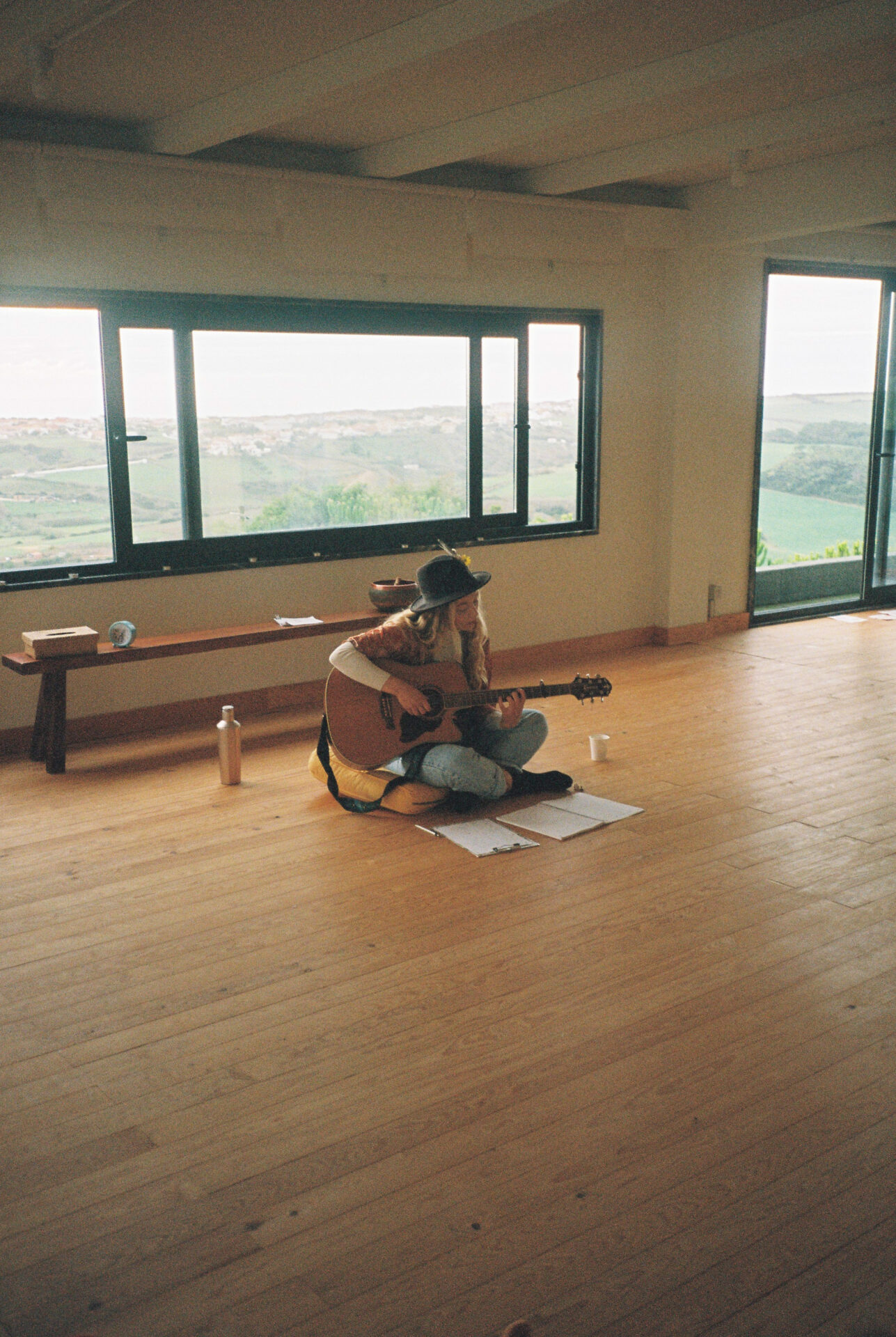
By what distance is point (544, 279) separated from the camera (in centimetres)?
670

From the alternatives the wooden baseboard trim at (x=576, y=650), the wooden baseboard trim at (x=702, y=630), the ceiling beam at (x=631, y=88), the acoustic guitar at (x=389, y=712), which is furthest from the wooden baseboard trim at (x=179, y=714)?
the ceiling beam at (x=631, y=88)

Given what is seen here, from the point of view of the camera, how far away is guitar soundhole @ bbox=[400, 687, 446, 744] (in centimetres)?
439

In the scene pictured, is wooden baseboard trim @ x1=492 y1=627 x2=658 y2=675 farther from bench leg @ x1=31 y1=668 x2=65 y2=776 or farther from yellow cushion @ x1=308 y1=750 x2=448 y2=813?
bench leg @ x1=31 y1=668 x2=65 y2=776

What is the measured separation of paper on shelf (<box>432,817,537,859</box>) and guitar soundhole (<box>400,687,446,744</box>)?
0.37 m

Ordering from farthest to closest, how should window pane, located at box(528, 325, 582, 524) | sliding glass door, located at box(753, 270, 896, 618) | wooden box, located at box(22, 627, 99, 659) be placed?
sliding glass door, located at box(753, 270, 896, 618), window pane, located at box(528, 325, 582, 524), wooden box, located at box(22, 627, 99, 659)

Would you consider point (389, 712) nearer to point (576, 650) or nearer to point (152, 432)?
point (152, 432)

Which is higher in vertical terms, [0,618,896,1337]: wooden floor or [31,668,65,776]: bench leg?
[31,668,65,776]: bench leg

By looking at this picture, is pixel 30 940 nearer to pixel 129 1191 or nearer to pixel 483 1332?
pixel 129 1191

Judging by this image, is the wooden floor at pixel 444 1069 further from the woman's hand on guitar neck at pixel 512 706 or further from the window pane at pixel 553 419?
the window pane at pixel 553 419

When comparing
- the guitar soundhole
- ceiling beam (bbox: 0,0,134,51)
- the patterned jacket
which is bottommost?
the guitar soundhole

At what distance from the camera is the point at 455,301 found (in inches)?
251

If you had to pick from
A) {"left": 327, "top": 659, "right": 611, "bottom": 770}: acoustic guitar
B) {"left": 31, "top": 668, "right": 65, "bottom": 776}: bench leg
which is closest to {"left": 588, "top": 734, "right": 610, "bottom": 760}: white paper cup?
{"left": 327, "top": 659, "right": 611, "bottom": 770}: acoustic guitar

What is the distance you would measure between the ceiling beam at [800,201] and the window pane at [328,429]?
1.75 m

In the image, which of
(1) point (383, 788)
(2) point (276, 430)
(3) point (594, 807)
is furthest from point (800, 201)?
(1) point (383, 788)
